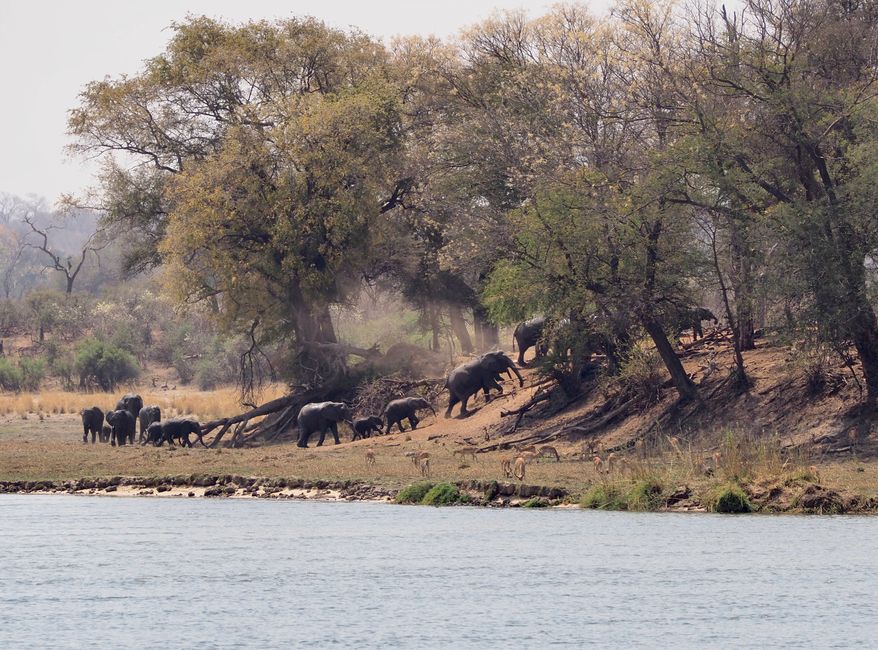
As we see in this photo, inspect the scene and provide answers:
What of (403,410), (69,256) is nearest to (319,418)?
(403,410)

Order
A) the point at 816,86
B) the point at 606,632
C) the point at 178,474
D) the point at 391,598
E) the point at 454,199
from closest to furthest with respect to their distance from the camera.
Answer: the point at 606,632 < the point at 391,598 < the point at 178,474 < the point at 816,86 < the point at 454,199

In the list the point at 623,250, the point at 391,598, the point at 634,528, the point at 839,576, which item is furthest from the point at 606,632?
the point at 623,250

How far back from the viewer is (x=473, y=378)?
42.5m

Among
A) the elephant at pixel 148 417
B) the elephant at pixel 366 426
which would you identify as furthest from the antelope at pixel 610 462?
the elephant at pixel 148 417

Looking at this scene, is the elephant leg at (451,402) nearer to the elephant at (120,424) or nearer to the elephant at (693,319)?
the elephant at (693,319)

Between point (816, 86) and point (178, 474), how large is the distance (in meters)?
15.8

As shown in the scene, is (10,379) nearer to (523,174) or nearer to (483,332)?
(483,332)

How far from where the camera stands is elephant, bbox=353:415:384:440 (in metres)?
41.1

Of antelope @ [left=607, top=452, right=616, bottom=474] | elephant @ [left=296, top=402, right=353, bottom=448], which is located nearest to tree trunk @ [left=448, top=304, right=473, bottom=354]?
elephant @ [left=296, top=402, right=353, bottom=448]

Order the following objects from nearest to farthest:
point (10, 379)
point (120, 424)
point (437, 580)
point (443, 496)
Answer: point (437, 580) < point (443, 496) < point (120, 424) < point (10, 379)

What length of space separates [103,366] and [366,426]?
33346mm

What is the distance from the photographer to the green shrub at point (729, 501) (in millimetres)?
23938

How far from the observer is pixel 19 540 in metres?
21.8

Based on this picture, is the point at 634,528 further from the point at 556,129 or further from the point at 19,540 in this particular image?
the point at 556,129
